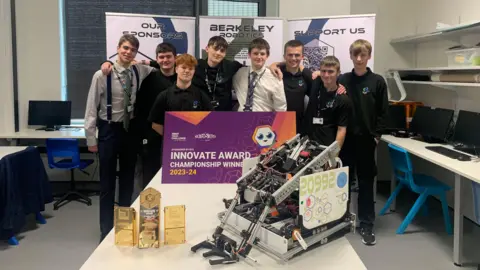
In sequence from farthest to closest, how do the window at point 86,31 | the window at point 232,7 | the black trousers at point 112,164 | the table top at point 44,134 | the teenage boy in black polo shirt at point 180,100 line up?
the window at point 232,7
the window at point 86,31
the table top at point 44,134
the black trousers at point 112,164
the teenage boy in black polo shirt at point 180,100

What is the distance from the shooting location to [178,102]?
3.23m

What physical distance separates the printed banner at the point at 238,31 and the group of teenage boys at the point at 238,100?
2.83 feet

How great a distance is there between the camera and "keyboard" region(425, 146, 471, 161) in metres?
3.59

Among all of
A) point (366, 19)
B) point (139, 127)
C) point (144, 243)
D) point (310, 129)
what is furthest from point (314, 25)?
point (144, 243)

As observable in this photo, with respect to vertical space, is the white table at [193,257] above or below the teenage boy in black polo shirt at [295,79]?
below

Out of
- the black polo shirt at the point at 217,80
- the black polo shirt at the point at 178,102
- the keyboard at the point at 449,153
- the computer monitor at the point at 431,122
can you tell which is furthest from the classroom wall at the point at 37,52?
the keyboard at the point at 449,153

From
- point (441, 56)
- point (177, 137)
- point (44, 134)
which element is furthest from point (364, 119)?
point (44, 134)

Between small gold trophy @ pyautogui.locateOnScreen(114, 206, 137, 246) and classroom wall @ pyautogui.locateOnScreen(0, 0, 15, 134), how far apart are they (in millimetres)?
4620

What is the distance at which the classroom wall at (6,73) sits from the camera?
539 centimetres

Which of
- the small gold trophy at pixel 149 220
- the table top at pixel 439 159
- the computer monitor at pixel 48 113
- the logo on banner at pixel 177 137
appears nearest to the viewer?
the small gold trophy at pixel 149 220

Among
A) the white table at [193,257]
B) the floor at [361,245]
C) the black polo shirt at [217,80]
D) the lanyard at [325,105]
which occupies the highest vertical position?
the black polo shirt at [217,80]

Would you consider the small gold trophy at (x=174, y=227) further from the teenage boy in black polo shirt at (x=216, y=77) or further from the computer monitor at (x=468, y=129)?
the computer monitor at (x=468, y=129)

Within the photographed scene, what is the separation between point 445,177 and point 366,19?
201cm

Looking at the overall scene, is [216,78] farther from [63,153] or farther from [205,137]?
[63,153]
